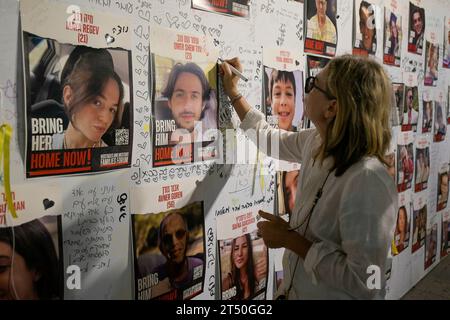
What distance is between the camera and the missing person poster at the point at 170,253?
1324 mm

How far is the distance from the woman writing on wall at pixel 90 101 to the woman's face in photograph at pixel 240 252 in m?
A: 0.76

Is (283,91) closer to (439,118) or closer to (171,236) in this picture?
(171,236)

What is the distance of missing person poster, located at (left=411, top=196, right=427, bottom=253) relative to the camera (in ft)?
10.3

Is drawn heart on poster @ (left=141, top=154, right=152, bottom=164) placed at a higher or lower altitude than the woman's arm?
higher

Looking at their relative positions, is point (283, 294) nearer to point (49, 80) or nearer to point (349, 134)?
point (349, 134)

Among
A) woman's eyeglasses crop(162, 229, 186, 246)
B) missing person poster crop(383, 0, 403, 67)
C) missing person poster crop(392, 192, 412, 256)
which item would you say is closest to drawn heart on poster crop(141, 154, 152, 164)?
woman's eyeglasses crop(162, 229, 186, 246)

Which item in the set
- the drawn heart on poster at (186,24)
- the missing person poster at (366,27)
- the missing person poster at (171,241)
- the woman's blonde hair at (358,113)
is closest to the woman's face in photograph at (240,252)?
the missing person poster at (171,241)

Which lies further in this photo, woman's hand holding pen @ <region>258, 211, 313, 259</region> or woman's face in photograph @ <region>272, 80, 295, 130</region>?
woman's face in photograph @ <region>272, 80, 295, 130</region>

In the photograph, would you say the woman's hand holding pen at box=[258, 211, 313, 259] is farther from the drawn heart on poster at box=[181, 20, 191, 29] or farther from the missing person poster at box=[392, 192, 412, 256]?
the missing person poster at box=[392, 192, 412, 256]

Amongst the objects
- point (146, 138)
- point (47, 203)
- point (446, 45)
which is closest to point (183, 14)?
point (146, 138)

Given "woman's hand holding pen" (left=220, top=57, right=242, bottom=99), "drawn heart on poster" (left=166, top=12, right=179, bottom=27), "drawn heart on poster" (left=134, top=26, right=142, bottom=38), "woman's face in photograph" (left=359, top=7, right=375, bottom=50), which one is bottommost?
"woman's hand holding pen" (left=220, top=57, right=242, bottom=99)

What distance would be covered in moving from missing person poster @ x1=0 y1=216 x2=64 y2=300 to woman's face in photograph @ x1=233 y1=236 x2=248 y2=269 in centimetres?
75

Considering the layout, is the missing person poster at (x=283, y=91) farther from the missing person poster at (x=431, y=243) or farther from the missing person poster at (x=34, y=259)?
the missing person poster at (x=431, y=243)
